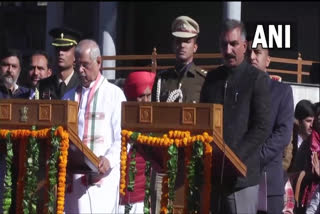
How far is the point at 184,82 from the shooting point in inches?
294

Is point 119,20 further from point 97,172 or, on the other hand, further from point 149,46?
point 97,172

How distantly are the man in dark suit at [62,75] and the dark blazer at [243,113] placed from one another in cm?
203

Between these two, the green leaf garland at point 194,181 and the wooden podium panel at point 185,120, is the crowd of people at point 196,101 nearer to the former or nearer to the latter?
the green leaf garland at point 194,181

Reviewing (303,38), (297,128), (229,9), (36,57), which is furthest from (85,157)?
(303,38)

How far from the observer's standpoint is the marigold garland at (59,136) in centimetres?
675

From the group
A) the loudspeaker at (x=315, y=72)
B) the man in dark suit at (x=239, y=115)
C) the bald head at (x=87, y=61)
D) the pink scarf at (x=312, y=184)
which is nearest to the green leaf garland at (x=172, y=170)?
the man in dark suit at (x=239, y=115)

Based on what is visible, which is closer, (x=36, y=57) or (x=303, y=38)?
(x=36, y=57)

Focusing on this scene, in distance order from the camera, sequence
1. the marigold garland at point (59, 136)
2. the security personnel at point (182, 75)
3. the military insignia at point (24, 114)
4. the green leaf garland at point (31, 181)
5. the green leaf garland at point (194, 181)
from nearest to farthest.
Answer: the green leaf garland at point (194, 181) → the marigold garland at point (59, 136) → the military insignia at point (24, 114) → the green leaf garland at point (31, 181) → the security personnel at point (182, 75)

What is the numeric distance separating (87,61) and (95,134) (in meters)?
0.56

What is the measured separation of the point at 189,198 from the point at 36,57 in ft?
12.7

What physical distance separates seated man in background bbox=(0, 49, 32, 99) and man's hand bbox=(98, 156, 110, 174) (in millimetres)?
1830

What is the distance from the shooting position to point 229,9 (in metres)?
23.9

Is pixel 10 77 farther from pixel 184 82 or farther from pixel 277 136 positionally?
pixel 277 136

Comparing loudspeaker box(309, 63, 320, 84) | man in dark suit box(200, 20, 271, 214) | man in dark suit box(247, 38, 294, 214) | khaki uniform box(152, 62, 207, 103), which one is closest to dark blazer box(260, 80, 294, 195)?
man in dark suit box(247, 38, 294, 214)
